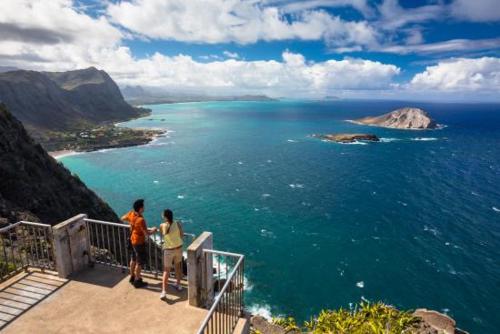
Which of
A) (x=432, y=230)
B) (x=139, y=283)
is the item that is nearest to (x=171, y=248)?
(x=139, y=283)

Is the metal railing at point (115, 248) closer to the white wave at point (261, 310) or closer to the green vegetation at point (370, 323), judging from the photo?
the green vegetation at point (370, 323)

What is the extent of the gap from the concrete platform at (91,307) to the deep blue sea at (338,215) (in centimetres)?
2414

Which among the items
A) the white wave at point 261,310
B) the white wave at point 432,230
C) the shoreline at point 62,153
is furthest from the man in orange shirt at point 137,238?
the shoreline at point 62,153

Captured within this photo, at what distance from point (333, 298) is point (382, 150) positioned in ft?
281

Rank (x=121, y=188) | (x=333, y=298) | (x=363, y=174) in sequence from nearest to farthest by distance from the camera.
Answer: (x=333, y=298) → (x=121, y=188) → (x=363, y=174)

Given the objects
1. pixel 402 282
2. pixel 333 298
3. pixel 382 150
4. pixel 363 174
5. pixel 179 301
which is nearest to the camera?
pixel 179 301

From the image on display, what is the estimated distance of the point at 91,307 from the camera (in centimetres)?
960

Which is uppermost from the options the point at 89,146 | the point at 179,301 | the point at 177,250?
the point at 177,250

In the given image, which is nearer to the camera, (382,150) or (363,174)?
(363,174)

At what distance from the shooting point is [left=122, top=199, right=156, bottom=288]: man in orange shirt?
10.3 meters

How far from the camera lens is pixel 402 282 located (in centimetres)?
3612

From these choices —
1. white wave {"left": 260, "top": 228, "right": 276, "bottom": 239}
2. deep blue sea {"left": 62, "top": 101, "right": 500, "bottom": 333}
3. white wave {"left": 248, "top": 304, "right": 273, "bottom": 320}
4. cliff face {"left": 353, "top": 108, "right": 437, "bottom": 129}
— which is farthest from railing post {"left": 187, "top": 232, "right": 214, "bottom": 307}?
cliff face {"left": 353, "top": 108, "right": 437, "bottom": 129}

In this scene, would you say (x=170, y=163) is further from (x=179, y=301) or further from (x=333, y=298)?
(x=179, y=301)

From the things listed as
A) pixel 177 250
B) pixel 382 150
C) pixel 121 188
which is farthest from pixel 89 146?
pixel 177 250
